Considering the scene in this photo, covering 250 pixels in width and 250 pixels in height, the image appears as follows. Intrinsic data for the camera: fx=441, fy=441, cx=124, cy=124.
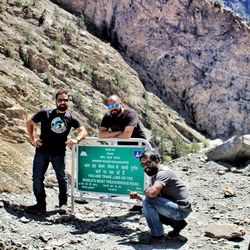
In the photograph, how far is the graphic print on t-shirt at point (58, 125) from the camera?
20.7 ft

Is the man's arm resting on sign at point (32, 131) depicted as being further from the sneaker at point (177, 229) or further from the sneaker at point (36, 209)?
the sneaker at point (177, 229)

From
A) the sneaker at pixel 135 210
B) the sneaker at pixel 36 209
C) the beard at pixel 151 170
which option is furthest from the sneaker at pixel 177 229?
the sneaker at pixel 36 209

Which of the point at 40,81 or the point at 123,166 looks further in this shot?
the point at 40,81

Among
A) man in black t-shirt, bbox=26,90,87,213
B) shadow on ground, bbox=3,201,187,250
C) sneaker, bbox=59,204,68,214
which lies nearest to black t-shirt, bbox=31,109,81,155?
man in black t-shirt, bbox=26,90,87,213

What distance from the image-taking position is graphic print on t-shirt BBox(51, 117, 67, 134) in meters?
6.30

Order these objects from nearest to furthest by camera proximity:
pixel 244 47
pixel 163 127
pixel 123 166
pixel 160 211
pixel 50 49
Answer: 1. pixel 160 211
2. pixel 123 166
3. pixel 50 49
4. pixel 163 127
5. pixel 244 47

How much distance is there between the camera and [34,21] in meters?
35.9

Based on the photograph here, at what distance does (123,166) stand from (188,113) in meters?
39.1

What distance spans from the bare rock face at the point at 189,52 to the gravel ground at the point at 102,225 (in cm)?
3700

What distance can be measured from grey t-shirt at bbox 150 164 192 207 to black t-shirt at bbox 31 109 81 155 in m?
1.65

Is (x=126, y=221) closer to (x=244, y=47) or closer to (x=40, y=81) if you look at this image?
(x=40, y=81)

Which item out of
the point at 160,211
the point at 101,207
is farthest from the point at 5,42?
the point at 160,211


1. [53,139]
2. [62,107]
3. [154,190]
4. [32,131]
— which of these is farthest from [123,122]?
[154,190]

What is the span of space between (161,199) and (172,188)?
20 cm
